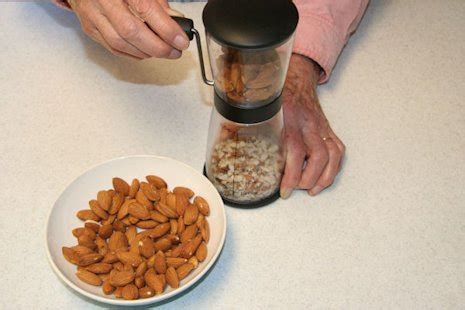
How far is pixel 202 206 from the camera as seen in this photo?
2.57 feet

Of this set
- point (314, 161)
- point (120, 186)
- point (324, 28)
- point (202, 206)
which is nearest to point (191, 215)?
point (202, 206)

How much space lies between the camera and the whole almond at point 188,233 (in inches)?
29.8

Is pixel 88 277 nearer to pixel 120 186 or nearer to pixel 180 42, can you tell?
pixel 120 186

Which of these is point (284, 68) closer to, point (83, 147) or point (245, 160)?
point (245, 160)

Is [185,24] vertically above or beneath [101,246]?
above

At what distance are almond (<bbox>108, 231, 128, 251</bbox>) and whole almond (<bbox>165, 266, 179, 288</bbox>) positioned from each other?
82 millimetres

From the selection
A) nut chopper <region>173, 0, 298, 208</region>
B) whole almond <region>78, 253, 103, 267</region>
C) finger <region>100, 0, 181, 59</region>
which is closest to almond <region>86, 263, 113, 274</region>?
whole almond <region>78, 253, 103, 267</region>

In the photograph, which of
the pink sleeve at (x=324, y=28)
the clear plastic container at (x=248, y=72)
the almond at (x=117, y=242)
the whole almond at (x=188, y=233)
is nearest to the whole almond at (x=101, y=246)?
the almond at (x=117, y=242)

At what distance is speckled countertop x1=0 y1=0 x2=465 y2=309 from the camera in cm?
76

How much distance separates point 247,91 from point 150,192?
228mm

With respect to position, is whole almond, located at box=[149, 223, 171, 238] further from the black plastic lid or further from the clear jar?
the black plastic lid

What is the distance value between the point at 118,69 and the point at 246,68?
44 cm

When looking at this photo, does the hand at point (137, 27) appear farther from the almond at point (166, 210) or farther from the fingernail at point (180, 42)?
the almond at point (166, 210)

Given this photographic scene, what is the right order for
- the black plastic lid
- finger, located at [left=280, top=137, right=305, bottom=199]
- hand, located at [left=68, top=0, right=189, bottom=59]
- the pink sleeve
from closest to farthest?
the black plastic lid
hand, located at [left=68, top=0, right=189, bottom=59]
finger, located at [left=280, top=137, right=305, bottom=199]
the pink sleeve
